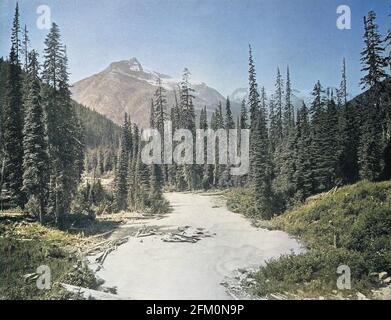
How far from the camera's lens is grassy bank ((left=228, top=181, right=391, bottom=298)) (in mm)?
12789

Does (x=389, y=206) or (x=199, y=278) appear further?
(x=389, y=206)

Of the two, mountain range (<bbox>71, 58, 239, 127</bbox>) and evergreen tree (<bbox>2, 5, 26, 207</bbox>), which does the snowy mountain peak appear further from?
evergreen tree (<bbox>2, 5, 26, 207</bbox>)

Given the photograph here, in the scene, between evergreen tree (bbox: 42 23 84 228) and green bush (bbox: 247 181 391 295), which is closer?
green bush (bbox: 247 181 391 295)

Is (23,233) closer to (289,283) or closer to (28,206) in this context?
(28,206)

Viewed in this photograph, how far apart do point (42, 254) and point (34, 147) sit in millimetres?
4583

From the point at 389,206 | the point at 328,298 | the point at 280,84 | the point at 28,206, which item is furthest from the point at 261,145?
the point at 28,206

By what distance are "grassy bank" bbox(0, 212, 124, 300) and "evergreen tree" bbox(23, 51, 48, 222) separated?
1.14 metres

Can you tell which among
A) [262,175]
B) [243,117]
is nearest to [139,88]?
[243,117]

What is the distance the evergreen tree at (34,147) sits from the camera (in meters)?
16.2

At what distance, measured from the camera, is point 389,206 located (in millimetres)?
14578

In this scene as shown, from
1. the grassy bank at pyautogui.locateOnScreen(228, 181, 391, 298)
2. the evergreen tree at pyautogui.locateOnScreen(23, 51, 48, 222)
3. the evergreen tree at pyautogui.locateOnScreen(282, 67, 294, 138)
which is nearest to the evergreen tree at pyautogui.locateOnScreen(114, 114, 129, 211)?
the evergreen tree at pyautogui.locateOnScreen(23, 51, 48, 222)

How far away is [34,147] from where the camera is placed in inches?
645

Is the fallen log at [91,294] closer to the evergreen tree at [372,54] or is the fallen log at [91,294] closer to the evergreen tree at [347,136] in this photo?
the evergreen tree at [347,136]
